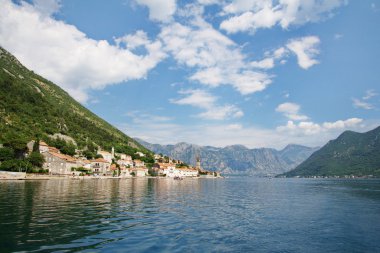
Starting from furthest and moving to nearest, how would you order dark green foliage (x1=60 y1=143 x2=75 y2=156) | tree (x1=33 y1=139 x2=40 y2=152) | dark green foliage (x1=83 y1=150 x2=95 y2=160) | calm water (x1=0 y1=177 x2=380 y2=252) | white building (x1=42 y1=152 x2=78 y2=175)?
dark green foliage (x1=83 y1=150 x2=95 y2=160) < dark green foliage (x1=60 y1=143 x2=75 y2=156) < white building (x1=42 y1=152 x2=78 y2=175) < tree (x1=33 y1=139 x2=40 y2=152) < calm water (x1=0 y1=177 x2=380 y2=252)

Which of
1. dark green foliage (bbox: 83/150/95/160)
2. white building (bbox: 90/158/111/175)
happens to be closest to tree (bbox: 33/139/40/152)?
white building (bbox: 90/158/111/175)

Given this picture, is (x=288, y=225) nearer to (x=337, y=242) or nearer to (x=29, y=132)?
(x=337, y=242)

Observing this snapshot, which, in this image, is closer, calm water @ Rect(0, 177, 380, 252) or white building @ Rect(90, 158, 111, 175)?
calm water @ Rect(0, 177, 380, 252)

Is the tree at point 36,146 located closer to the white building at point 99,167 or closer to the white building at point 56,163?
the white building at point 56,163

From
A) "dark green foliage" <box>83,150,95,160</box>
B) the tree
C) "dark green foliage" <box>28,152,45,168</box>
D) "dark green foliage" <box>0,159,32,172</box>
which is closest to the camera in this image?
"dark green foliage" <box>0,159,32,172</box>

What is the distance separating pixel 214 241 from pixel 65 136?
181369 millimetres

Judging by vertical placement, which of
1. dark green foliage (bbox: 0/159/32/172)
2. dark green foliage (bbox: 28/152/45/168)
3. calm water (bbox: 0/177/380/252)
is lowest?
calm water (bbox: 0/177/380/252)

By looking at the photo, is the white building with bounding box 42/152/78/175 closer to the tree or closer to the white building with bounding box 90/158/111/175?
the tree

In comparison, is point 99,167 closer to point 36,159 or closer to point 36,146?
point 36,146

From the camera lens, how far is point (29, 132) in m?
150

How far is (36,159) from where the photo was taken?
414ft

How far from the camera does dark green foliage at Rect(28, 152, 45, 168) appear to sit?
125 meters

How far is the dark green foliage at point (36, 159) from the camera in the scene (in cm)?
12481

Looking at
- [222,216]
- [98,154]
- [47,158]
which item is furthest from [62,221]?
[98,154]
